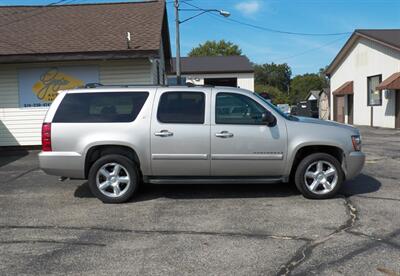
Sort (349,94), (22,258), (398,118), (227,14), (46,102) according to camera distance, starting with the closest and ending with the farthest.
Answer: (22,258) < (46,102) < (398,118) < (227,14) < (349,94)

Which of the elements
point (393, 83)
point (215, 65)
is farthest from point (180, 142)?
point (215, 65)

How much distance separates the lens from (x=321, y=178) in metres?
7.22

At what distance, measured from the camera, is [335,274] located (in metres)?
4.35

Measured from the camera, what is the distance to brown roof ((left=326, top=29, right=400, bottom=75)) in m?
24.2

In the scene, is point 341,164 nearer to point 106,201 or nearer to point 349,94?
point 106,201

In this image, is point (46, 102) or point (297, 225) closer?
point (297, 225)

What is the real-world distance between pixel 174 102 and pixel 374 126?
70.5ft

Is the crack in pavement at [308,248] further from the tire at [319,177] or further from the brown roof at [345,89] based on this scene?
the brown roof at [345,89]

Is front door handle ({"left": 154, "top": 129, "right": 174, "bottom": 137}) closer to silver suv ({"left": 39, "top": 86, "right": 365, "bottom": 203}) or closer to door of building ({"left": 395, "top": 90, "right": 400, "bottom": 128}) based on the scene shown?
silver suv ({"left": 39, "top": 86, "right": 365, "bottom": 203})

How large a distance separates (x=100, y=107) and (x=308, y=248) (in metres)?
3.95

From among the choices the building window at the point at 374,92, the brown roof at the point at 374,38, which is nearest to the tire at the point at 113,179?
the brown roof at the point at 374,38

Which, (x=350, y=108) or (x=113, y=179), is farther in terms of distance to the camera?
(x=350, y=108)

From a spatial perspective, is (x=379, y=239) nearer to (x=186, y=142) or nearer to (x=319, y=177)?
(x=319, y=177)

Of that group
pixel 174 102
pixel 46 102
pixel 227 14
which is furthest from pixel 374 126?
pixel 174 102
